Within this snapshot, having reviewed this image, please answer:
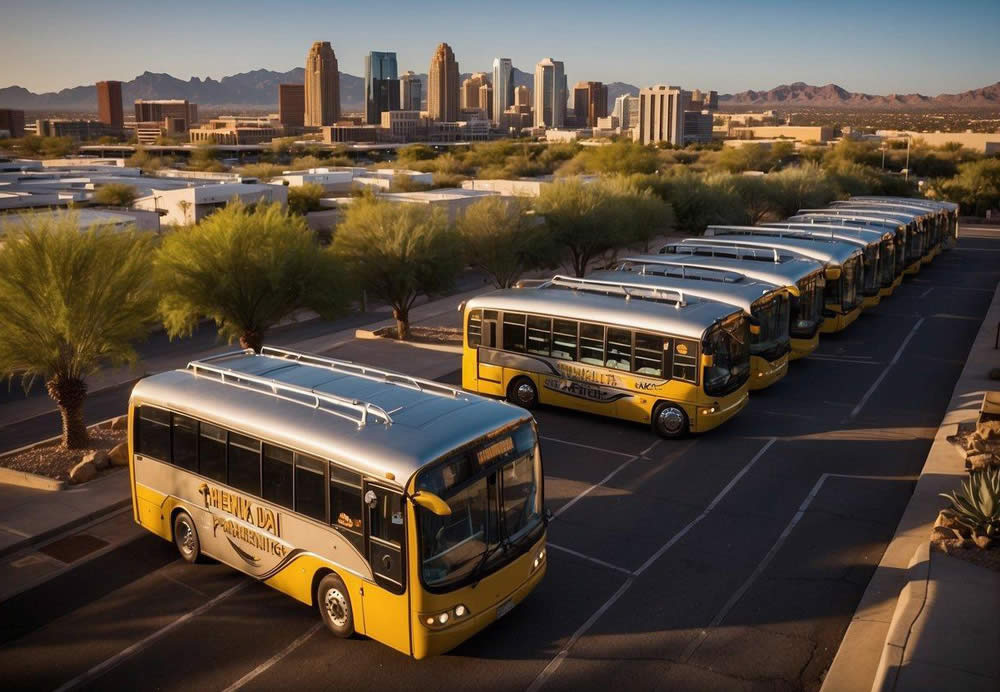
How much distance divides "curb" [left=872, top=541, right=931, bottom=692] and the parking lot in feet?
1.89

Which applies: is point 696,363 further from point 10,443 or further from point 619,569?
point 10,443

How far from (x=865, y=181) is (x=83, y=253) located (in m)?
60.9

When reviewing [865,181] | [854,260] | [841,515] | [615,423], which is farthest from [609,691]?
[865,181]

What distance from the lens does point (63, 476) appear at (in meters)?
15.1

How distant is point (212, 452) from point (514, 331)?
8.98m

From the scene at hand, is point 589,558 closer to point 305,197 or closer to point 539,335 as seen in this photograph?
point 539,335

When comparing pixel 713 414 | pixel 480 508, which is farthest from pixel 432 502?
A: pixel 713 414

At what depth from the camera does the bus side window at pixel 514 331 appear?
62.5ft

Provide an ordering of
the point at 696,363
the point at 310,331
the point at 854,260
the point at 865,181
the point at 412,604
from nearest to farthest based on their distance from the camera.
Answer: the point at 412,604
the point at 696,363
the point at 854,260
the point at 310,331
the point at 865,181

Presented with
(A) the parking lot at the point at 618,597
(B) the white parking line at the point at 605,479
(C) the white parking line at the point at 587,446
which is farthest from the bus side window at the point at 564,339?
(B) the white parking line at the point at 605,479

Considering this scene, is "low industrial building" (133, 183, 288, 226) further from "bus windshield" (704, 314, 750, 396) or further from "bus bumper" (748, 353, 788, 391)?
"bus windshield" (704, 314, 750, 396)

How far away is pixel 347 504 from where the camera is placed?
9.56 m

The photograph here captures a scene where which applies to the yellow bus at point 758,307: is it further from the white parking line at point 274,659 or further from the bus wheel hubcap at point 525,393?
the white parking line at point 274,659

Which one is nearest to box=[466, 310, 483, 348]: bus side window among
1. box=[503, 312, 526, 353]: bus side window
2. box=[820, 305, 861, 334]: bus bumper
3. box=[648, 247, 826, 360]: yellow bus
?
box=[503, 312, 526, 353]: bus side window
